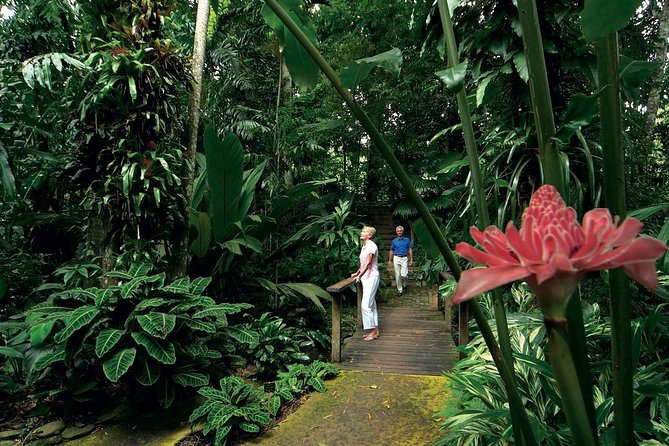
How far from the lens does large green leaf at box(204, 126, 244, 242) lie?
461cm

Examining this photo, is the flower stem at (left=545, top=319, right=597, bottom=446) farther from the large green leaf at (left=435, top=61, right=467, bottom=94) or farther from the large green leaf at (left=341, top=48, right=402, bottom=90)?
the large green leaf at (left=341, top=48, right=402, bottom=90)

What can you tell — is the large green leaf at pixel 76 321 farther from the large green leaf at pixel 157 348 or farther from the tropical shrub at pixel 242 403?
the tropical shrub at pixel 242 403

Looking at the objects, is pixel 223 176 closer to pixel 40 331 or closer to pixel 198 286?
pixel 198 286

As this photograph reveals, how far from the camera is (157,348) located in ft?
10.1

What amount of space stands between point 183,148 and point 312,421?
2.99 metres

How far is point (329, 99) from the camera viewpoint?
9562mm

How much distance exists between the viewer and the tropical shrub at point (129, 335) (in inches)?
118

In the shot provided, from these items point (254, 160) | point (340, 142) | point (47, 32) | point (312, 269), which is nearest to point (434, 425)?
point (312, 269)

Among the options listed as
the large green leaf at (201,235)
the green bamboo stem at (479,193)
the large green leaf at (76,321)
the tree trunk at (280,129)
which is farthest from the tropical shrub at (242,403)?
the tree trunk at (280,129)

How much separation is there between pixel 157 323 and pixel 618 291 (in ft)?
10.5

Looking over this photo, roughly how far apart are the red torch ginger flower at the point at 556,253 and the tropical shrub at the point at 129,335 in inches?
124

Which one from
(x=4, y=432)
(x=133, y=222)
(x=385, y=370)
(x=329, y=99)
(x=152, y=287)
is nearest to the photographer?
(x=4, y=432)

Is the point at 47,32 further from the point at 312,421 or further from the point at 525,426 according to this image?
the point at 525,426

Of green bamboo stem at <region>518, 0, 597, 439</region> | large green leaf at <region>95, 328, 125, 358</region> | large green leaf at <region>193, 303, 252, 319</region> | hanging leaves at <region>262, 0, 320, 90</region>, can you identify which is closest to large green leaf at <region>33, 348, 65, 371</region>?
large green leaf at <region>95, 328, 125, 358</region>
